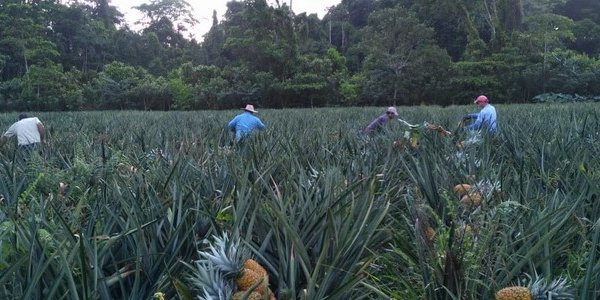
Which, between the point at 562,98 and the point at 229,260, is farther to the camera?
the point at 562,98

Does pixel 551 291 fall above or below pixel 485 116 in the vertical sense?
above

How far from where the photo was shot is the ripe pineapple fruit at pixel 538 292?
4.62 feet

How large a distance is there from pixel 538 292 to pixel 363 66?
123 ft

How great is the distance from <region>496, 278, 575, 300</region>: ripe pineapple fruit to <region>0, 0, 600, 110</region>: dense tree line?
108 ft

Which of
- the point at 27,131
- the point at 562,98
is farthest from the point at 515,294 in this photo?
the point at 562,98

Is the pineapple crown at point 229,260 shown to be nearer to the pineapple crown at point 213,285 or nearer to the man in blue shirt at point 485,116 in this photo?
the pineapple crown at point 213,285

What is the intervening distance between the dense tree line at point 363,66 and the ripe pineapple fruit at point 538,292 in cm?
3300

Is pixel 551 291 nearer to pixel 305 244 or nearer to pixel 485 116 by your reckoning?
pixel 305 244

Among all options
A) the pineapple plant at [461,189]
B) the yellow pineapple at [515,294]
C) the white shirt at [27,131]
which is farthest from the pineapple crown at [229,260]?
the white shirt at [27,131]

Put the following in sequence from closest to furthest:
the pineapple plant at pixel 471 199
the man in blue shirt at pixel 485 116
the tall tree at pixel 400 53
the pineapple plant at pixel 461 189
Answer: the pineapple plant at pixel 471 199 → the pineapple plant at pixel 461 189 → the man in blue shirt at pixel 485 116 → the tall tree at pixel 400 53

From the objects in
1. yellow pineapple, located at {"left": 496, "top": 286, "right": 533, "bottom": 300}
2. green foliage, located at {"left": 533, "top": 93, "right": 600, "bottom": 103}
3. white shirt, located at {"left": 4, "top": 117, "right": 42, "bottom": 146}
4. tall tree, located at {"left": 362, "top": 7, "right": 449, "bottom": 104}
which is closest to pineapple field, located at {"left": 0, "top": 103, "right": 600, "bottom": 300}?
yellow pineapple, located at {"left": 496, "top": 286, "right": 533, "bottom": 300}

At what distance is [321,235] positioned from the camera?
1926 millimetres

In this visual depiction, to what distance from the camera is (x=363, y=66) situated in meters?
38.2

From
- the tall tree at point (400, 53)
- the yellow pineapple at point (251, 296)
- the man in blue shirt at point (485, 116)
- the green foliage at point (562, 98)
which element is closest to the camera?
the yellow pineapple at point (251, 296)
